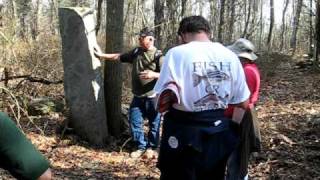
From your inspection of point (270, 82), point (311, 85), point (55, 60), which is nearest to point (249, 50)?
point (55, 60)

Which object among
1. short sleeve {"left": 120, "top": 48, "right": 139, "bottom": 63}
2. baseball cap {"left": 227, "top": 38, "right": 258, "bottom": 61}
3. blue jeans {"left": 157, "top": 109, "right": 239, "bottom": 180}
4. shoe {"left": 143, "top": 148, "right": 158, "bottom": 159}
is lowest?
shoe {"left": 143, "top": 148, "right": 158, "bottom": 159}

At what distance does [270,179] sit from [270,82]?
386 inches

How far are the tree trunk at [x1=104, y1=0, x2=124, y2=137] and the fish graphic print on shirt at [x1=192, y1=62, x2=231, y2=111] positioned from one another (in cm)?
398

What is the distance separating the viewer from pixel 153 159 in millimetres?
7023

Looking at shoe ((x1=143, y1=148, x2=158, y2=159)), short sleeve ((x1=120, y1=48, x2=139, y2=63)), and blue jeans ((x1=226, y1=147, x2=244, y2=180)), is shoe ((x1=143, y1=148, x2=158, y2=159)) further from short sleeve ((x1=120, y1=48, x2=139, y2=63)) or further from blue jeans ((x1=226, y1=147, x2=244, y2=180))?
blue jeans ((x1=226, y1=147, x2=244, y2=180))

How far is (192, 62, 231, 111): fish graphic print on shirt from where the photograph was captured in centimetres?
354

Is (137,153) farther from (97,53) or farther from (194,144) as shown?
(194,144)

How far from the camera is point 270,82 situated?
50.7 ft

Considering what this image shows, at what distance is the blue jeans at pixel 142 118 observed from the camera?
707cm

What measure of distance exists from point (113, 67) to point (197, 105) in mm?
4116

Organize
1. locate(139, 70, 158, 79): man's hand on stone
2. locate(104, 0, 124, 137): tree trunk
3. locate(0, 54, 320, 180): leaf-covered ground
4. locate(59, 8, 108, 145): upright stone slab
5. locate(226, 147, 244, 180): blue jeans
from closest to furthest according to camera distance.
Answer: locate(226, 147, 244, 180): blue jeans, locate(0, 54, 320, 180): leaf-covered ground, locate(139, 70, 158, 79): man's hand on stone, locate(59, 8, 108, 145): upright stone slab, locate(104, 0, 124, 137): tree trunk

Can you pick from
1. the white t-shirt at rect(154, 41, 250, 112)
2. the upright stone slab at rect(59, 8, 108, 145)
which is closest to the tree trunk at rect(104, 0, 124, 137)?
the upright stone slab at rect(59, 8, 108, 145)

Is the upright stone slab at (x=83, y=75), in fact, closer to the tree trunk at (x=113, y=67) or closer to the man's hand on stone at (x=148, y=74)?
the tree trunk at (x=113, y=67)

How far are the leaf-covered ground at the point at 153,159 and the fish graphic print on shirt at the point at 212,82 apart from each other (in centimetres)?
273
